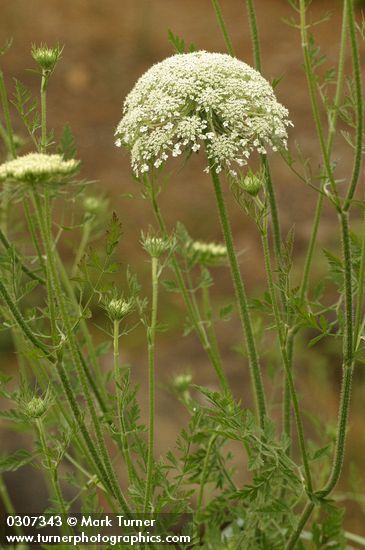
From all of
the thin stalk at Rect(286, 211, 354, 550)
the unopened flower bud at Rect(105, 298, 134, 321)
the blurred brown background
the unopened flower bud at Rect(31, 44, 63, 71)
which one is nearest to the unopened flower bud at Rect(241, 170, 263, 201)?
the thin stalk at Rect(286, 211, 354, 550)

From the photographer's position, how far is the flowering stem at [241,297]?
160 centimetres

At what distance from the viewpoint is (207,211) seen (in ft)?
19.5

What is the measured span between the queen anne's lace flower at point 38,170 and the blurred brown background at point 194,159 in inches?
86.3

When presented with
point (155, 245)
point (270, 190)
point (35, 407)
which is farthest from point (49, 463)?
point (270, 190)

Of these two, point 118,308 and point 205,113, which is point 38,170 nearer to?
point 118,308

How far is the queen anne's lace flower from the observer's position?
125cm

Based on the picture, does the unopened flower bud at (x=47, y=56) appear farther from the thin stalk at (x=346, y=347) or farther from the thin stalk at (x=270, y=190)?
the thin stalk at (x=346, y=347)

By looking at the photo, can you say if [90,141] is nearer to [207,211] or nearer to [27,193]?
[207,211]

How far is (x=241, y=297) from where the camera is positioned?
1690mm

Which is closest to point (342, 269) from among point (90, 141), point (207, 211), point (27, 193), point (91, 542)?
point (27, 193)

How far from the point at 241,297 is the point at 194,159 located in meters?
5.30

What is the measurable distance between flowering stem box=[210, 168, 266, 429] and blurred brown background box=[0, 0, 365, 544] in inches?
68.2

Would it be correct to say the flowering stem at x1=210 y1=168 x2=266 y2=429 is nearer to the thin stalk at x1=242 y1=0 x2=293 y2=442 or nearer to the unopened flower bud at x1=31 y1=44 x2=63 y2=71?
the thin stalk at x1=242 y1=0 x2=293 y2=442

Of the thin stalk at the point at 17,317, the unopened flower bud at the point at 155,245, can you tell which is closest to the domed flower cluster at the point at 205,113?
the unopened flower bud at the point at 155,245
